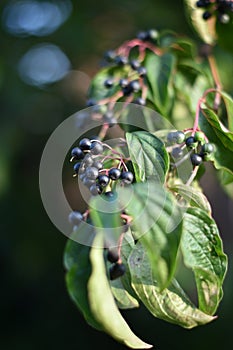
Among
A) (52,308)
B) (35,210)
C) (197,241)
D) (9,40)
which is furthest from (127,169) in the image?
(52,308)

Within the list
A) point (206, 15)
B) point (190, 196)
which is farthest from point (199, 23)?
point (190, 196)

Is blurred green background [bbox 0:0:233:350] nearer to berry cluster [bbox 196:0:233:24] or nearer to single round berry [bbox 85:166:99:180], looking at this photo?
berry cluster [bbox 196:0:233:24]

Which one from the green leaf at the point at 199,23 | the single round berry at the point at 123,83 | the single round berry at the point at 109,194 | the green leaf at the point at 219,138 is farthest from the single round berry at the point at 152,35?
the single round berry at the point at 109,194

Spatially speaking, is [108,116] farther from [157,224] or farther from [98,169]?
[157,224]

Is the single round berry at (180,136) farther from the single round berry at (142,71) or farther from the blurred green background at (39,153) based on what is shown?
the blurred green background at (39,153)

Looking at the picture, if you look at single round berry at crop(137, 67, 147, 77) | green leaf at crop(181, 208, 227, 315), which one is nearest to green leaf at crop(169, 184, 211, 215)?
green leaf at crop(181, 208, 227, 315)

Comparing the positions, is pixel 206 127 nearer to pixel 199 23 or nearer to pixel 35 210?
pixel 199 23
